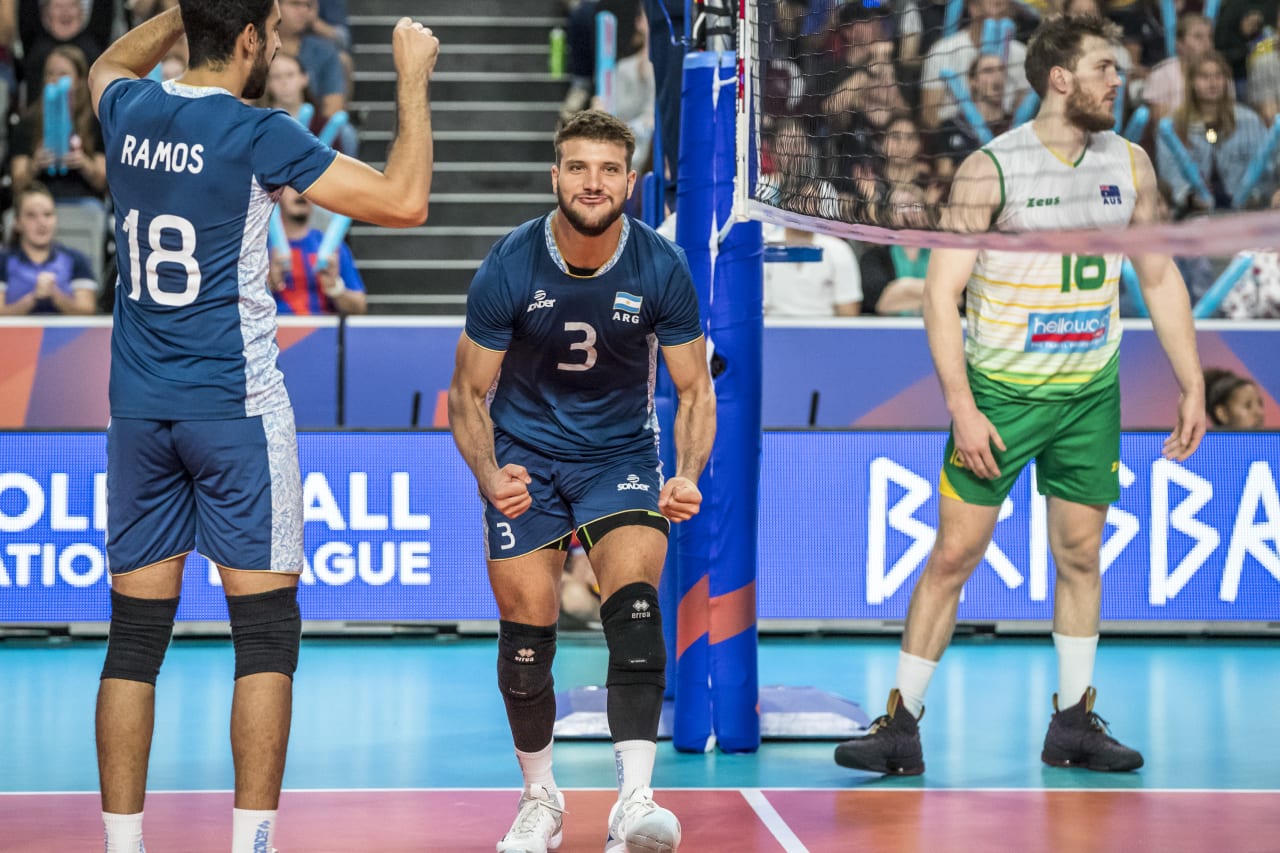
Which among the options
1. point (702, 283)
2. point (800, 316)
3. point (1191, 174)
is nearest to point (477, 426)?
point (702, 283)

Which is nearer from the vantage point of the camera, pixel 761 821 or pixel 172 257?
pixel 172 257

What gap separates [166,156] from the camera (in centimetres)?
406

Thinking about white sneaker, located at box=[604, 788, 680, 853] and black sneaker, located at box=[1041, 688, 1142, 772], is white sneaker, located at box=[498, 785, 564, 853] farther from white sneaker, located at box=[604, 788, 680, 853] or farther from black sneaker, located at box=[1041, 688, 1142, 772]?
black sneaker, located at box=[1041, 688, 1142, 772]

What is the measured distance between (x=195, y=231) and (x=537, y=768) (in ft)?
6.14

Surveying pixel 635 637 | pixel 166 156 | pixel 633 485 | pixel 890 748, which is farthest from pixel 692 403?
pixel 166 156

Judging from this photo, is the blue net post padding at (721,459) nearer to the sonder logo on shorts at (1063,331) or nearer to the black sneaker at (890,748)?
the black sneaker at (890,748)

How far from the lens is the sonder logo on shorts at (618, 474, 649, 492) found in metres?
4.93

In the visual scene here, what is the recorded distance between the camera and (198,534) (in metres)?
4.24

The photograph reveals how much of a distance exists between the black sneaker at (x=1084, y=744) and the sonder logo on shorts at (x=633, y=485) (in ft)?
6.59

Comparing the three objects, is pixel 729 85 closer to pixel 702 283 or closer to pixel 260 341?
pixel 702 283

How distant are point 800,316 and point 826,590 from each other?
2.25 m

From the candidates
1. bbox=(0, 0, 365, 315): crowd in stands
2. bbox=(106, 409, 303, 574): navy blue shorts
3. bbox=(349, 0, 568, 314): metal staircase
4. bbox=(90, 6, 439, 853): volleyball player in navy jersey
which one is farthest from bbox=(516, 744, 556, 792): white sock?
bbox=(349, 0, 568, 314): metal staircase

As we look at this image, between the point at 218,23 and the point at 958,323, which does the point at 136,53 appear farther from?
the point at 958,323

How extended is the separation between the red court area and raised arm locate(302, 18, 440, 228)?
189 cm
